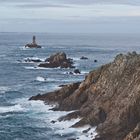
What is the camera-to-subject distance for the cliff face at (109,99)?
51.6 metres

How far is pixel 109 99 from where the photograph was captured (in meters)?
58.7

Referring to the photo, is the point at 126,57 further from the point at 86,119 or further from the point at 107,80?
the point at 86,119

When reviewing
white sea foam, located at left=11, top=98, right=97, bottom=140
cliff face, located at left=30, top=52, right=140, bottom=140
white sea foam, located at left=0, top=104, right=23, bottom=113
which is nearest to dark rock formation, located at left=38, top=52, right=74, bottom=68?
white sea foam, located at left=11, top=98, right=97, bottom=140

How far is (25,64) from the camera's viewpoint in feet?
443

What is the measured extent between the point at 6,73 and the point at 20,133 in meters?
57.1

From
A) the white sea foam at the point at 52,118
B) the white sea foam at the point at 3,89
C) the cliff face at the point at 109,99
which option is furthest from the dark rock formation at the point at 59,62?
the cliff face at the point at 109,99

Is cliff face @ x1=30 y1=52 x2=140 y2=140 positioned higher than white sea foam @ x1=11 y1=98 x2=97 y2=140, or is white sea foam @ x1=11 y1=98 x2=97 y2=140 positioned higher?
cliff face @ x1=30 y1=52 x2=140 y2=140

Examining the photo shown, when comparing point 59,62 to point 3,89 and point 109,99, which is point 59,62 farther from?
point 109,99

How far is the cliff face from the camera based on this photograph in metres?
51.6

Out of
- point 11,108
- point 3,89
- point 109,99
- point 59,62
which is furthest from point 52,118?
point 59,62

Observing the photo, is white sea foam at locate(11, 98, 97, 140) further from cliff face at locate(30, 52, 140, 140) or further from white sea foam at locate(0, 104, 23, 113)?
cliff face at locate(30, 52, 140, 140)

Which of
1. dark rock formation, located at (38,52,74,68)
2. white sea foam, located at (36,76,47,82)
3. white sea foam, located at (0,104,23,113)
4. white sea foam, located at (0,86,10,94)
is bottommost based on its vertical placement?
white sea foam, located at (0,104,23,113)

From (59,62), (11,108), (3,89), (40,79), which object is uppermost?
(59,62)

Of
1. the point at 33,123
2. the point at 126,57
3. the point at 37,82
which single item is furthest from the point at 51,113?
the point at 37,82
